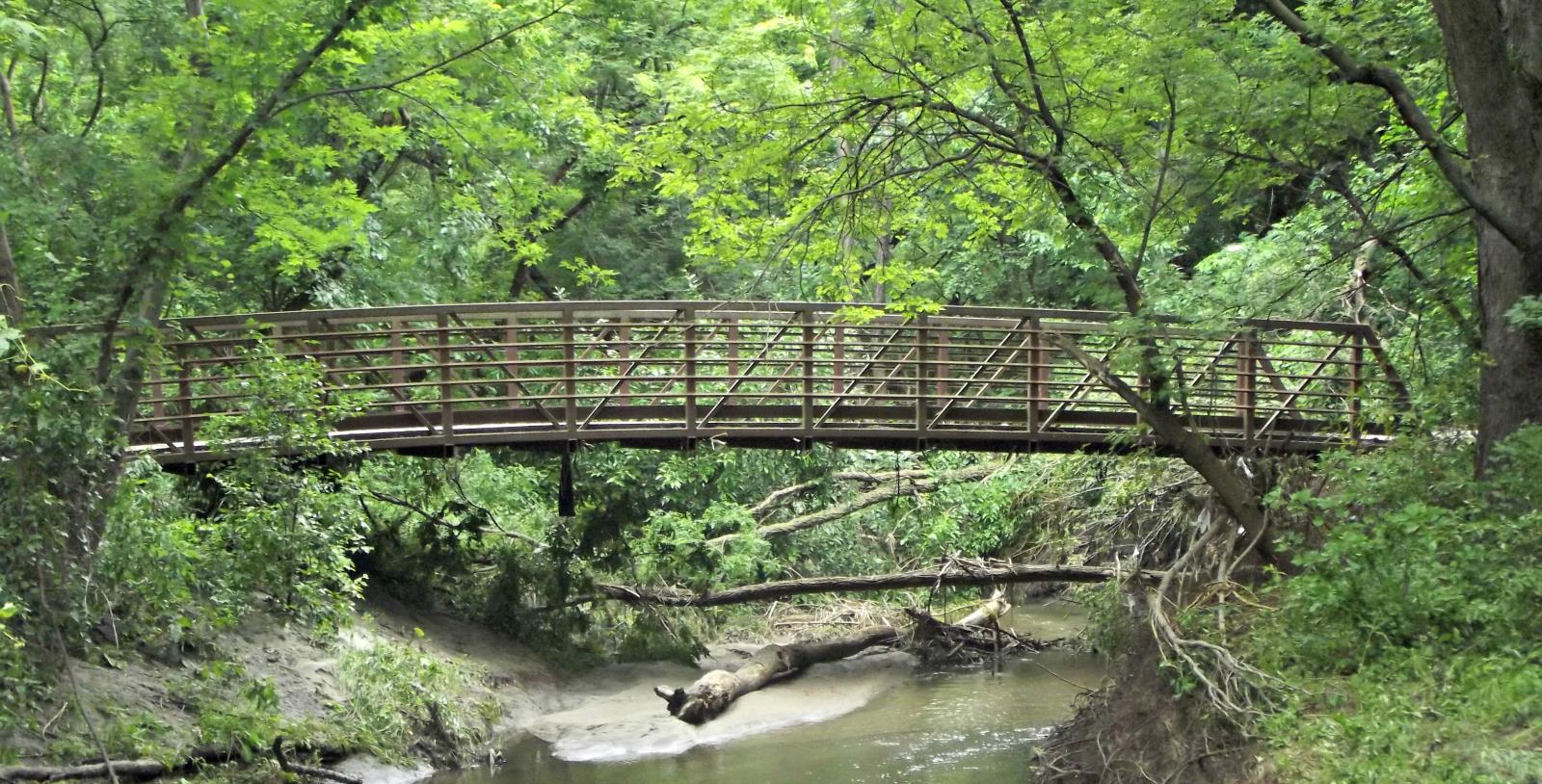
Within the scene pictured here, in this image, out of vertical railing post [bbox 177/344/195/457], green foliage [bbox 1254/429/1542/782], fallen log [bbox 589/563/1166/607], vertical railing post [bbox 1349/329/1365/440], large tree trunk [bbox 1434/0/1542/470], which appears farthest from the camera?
fallen log [bbox 589/563/1166/607]

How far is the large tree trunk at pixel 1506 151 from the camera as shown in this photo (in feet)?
28.1

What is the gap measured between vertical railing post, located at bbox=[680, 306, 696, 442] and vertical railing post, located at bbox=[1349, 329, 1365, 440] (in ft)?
20.3

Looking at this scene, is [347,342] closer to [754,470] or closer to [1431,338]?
[754,470]

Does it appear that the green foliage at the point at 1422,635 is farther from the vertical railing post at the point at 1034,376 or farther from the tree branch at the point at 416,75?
the tree branch at the point at 416,75

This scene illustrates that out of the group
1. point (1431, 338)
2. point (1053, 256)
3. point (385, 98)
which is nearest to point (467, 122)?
point (385, 98)

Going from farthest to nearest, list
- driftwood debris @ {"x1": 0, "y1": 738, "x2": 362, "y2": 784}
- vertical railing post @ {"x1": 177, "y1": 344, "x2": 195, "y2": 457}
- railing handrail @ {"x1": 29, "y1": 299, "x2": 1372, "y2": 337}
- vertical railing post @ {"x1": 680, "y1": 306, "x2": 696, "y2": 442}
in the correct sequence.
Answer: vertical railing post @ {"x1": 680, "y1": 306, "x2": 696, "y2": 442}, railing handrail @ {"x1": 29, "y1": 299, "x2": 1372, "y2": 337}, vertical railing post @ {"x1": 177, "y1": 344, "x2": 195, "y2": 457}, driftwood debris @ {"x1": 0, "y1": 738, "x2": 362, "y2": 784}

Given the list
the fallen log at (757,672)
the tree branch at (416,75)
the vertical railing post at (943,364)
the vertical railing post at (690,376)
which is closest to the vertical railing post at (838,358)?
the vertical railing post at (943,364)

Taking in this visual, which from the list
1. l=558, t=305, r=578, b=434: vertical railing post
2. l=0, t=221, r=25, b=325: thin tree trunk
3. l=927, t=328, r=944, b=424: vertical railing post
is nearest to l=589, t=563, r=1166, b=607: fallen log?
l=927, t=328, r=944, b=424: vertical railing post

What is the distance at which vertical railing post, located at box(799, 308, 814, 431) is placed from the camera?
12812 mm

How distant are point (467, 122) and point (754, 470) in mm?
6852

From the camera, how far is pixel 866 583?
1477 cm

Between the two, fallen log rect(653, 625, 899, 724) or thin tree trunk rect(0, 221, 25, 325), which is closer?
thin tree trunk rect(0, 221, 25, 325)

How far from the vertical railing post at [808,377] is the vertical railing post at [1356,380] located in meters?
5.04

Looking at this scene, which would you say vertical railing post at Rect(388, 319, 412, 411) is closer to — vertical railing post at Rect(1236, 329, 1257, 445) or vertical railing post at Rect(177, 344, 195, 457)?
vertical railing post at Rect(177, 344, 195, 457)
